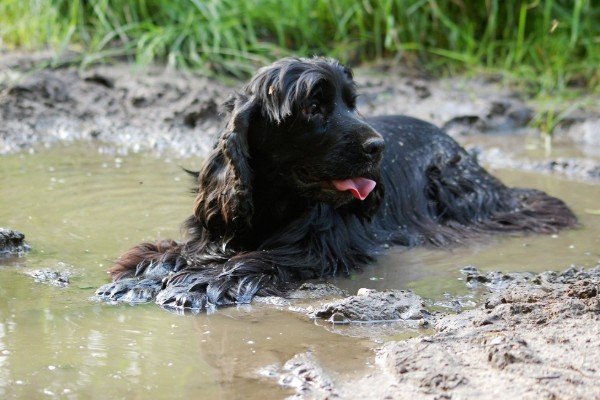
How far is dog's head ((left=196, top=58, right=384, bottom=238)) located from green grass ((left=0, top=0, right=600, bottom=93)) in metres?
4.55

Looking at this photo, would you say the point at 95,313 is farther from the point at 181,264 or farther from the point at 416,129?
the point at 416,129

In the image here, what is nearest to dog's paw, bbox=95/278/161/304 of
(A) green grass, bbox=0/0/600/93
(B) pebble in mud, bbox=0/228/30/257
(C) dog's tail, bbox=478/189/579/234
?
(B) pebble in mud, bbox=0/228/30/257

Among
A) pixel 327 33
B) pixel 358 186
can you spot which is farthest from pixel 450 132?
pixel 358 186

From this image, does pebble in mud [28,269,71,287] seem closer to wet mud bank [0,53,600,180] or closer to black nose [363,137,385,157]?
black nose [363,137,385,157]

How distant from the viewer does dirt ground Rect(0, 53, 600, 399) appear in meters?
3.46

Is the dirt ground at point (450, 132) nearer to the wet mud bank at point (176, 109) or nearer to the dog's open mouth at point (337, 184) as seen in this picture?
the wet mud bank at point (176, 109)

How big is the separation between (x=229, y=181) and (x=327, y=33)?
584cm

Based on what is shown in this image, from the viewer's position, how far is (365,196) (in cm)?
521

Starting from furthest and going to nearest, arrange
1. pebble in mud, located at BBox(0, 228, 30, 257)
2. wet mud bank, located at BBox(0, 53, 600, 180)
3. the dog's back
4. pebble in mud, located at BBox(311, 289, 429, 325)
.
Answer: wet mud bank, located at BBox(0, 53, 600, 180)
the dog's back
pebble in mud, located at BBox(0, 228, 30, 257)
pebble in mud, located at BBox(311, 289, 429, 325)

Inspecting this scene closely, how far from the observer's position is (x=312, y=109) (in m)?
5.12

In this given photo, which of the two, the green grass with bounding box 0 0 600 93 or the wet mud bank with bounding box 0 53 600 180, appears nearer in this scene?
the wet mud bank with bounding box 0 53 600 180

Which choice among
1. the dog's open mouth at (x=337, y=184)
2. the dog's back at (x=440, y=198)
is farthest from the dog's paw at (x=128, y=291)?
the dog's back at (x=440, y=198)

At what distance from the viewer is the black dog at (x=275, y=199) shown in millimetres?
4887

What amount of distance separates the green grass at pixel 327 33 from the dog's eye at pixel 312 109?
4.64 m
